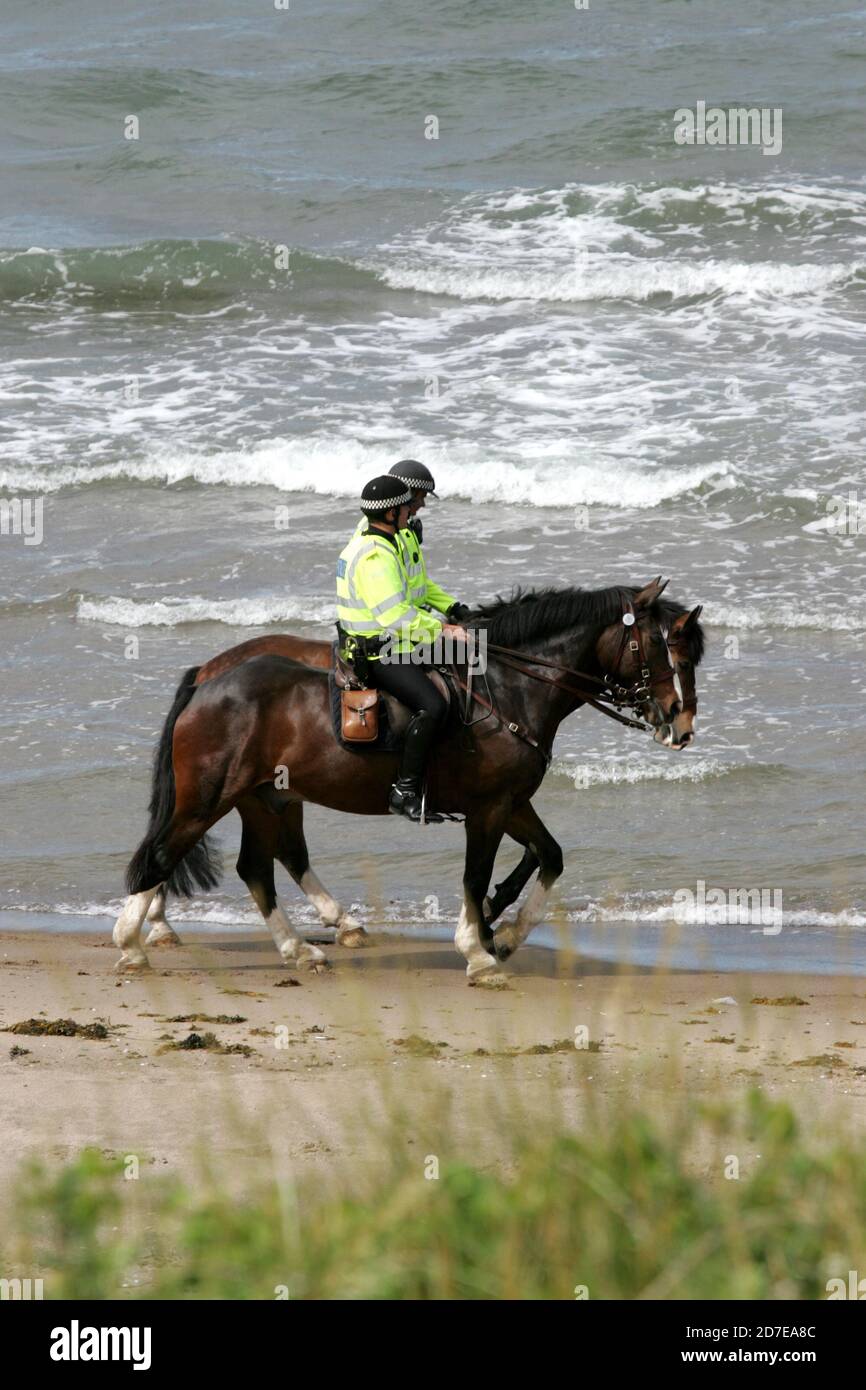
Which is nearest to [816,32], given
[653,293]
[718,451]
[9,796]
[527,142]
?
[527,142]

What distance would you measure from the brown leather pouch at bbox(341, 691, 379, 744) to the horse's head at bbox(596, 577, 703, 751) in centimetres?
131

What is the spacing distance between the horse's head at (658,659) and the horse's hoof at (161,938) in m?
2.75

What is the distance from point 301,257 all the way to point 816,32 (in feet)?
38.6

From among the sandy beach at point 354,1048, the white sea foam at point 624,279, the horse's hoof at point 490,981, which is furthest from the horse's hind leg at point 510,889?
the white sea foam at point 624,279

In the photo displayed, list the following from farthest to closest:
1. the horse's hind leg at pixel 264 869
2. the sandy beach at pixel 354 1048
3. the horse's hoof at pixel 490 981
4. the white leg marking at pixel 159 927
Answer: the white leg marking at pixel 159 927, the horse's hind leg at pixel 264 869, the horse's hoof at pixel 490 981, the sandy beach at pixel 354 1048

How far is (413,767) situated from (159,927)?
171 cm

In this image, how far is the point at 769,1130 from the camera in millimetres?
4527

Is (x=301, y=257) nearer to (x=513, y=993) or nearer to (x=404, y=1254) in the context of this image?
(x=513, y=993)

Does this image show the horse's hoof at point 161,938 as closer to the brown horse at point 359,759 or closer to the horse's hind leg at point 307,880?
the brown horse at point 359,759

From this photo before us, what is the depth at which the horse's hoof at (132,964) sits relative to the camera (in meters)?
8.98

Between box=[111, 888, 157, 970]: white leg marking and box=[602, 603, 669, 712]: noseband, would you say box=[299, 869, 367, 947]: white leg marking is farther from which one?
box=[602, 603, 669, 712]: noseband

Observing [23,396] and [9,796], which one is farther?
[23,396]

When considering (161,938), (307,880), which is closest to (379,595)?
(307,880)

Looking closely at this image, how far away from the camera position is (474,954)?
916 cm
